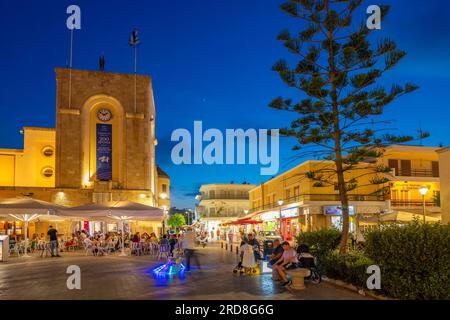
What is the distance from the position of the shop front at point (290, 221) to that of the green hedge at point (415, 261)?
2633 centimetres

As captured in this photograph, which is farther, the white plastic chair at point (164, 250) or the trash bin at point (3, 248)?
the white plastic chair at point (164, 250)

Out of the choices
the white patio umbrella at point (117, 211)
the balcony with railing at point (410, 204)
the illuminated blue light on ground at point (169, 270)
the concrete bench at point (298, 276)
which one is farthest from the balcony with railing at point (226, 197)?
the concrete bench at point (298, 276)

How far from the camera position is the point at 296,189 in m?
37.1

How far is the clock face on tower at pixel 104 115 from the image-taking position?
36.5 meters

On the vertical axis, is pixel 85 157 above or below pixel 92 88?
below

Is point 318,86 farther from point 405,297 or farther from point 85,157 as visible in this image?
point 85,157

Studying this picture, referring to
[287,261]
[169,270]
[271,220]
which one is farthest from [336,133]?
[271,220]

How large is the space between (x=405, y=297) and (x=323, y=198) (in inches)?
1011

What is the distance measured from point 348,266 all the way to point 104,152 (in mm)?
28348

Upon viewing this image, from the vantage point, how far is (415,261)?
339 inches

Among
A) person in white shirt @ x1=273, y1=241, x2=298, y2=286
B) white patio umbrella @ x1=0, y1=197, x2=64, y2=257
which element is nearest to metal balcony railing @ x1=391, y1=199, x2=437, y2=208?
white patio umbrella @ x1=0, y1=197, x2=64, y2=257

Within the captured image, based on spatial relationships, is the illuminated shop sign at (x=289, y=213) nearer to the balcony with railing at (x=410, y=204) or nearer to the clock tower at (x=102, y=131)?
the balcony with railing at (x=410, y=204)
